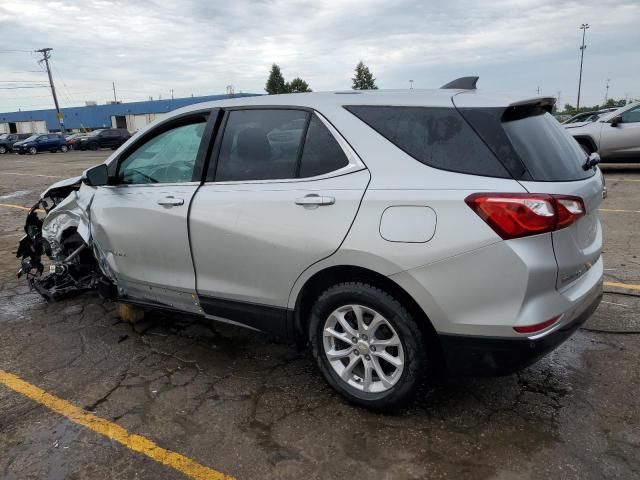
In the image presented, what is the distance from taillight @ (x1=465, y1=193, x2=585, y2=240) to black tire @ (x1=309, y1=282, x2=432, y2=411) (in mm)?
615

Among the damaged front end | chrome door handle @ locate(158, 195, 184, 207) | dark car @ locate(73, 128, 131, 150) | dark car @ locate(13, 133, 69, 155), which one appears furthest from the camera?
dark car @ locate(73, 128, 131, 150)

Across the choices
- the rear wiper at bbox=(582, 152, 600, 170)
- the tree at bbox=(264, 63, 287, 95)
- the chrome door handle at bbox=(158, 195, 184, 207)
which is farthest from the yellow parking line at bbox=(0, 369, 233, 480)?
the tree at bbox=(264, 63, 287, 95)

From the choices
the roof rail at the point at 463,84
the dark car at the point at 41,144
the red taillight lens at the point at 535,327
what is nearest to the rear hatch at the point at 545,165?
the red taillight lens at the point at 535,327

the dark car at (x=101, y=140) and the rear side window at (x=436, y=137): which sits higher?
the rear side window at (x=436, y=137)

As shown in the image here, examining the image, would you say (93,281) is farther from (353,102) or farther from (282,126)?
(353,102)

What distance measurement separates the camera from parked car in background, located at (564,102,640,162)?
11.2m

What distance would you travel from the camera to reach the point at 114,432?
109 inches

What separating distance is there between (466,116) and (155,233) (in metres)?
2.11

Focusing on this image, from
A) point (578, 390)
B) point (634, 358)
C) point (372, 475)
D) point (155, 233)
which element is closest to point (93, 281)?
point (155, 233)

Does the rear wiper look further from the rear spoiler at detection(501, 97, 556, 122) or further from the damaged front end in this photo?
the damaged front end

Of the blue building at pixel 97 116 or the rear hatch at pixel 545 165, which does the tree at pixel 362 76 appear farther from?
the rear hatch at pixel 545 165

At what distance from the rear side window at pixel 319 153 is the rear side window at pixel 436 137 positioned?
0.70 feet

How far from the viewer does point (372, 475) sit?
2.37 meters

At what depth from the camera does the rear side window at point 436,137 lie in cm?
240
